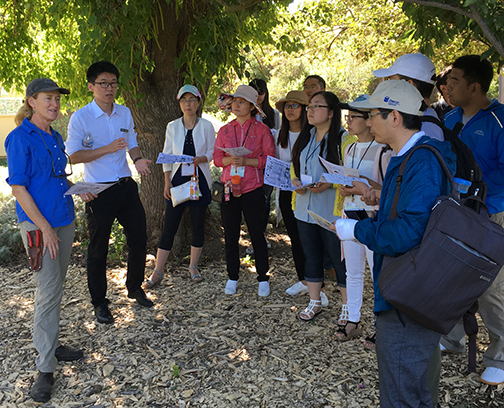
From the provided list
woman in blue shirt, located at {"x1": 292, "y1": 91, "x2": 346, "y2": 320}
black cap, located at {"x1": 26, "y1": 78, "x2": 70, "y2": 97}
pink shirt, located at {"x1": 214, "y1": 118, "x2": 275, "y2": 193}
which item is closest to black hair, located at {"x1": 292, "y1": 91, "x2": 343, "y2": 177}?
woman in blue shirt, located at {"x1": 292, "y1": 91, "x2": 346, "y2": 320}

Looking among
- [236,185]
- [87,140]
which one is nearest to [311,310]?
[236,185]

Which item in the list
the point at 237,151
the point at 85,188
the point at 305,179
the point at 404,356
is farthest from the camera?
the point at 237,151

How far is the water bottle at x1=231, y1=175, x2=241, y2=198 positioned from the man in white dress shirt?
900 millimetres

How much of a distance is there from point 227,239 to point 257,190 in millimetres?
642

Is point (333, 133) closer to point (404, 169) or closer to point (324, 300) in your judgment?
point (324, 300)

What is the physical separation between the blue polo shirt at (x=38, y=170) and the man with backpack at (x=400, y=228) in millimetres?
2169

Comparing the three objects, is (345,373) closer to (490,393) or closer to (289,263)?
(490,393)

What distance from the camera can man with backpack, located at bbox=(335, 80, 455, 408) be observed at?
2066 millimetres

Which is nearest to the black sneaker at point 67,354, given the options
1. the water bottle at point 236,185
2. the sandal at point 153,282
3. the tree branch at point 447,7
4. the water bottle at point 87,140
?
the sandal at point 153,282

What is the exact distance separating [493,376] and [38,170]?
3.57 metres

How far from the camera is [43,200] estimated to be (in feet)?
10.9

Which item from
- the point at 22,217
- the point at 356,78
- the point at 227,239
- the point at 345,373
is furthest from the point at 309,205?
the point at 356,78

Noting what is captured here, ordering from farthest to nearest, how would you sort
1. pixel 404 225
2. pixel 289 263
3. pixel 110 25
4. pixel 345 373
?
pixel 289 263, pixel 110 25, pixel 345 373, pixel 404 225

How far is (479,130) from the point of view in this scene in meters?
3.32
